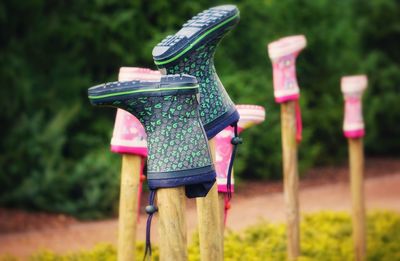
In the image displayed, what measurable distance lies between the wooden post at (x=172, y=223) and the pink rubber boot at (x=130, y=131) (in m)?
1.18

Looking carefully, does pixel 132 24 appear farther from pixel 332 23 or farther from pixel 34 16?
pixel 332 23

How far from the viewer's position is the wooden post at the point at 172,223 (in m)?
3.32

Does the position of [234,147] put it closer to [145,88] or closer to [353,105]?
[145,88]

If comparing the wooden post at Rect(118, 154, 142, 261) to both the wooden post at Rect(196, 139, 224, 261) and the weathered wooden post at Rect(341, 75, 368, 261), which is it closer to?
the wooden post at Rect(196, 139, 224, 261)

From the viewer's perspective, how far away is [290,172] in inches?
232

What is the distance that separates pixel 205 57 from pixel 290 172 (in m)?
2.25

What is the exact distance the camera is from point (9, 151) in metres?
9.48

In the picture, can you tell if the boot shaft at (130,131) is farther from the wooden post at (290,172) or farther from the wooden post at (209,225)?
the wooden post at (290,172)

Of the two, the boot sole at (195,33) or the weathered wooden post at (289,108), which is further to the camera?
the weathered wooden post at (289,108)

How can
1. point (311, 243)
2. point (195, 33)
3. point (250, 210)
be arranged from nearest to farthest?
point (195, 33) → point (311, 243) → point (250, 210)

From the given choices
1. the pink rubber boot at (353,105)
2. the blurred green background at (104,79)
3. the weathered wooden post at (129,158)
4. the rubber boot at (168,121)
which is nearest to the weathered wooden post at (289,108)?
the pink rubber boot at (353,105)

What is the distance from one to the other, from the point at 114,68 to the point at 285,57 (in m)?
5.35

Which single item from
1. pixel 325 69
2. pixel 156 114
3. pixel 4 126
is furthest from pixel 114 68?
pixel 156 114

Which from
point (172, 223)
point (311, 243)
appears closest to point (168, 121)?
point (172, 223)
